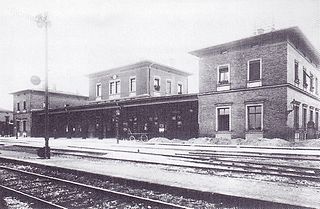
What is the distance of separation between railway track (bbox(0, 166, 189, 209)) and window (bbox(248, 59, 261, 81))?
16898 mm

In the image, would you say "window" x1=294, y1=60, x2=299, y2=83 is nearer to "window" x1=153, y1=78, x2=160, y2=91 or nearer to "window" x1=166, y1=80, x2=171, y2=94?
"window" x1=153, y1=78, x2=160, y2=91

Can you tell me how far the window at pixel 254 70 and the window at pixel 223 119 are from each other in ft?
9.80

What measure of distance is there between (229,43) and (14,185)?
61.1 ft

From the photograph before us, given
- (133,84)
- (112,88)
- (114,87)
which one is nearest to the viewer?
(133,84)

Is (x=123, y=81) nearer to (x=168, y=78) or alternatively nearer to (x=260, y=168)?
(x=168, y=78)

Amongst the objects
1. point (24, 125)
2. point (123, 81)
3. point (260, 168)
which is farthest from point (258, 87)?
point (24, 125)

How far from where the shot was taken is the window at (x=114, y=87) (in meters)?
A: 35.0

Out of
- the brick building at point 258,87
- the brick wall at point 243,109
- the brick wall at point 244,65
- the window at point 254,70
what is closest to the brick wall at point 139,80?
the brick building at point 258,87

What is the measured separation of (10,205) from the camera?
6.30 meters

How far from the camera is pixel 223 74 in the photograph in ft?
77.5

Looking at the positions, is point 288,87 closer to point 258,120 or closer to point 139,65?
point 258,120

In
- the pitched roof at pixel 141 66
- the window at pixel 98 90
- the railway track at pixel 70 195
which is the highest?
the pitched roof at pixel 141 66

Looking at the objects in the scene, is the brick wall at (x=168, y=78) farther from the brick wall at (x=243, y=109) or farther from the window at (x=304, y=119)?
the window at (x=304, y=119)

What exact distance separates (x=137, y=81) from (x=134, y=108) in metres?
4.04
